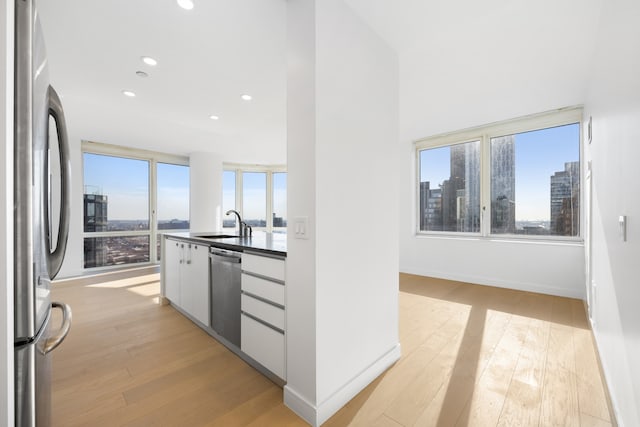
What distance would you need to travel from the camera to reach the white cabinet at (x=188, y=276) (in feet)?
8.32

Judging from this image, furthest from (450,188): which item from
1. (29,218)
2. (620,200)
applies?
(29,218)

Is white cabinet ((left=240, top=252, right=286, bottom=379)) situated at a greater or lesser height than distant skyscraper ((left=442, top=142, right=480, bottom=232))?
lesser

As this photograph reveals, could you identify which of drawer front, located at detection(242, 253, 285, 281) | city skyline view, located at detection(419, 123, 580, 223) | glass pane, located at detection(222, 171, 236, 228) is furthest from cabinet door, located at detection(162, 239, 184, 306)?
city skyline view, located at detection(419, 123, 580, 223)

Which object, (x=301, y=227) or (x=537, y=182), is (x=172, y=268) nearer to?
(x=301, y=227)

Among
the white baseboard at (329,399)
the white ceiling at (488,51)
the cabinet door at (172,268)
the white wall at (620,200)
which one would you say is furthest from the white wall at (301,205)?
the cabinet door at (172,268)

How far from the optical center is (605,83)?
5.98ft

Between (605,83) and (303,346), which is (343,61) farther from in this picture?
(605,83)

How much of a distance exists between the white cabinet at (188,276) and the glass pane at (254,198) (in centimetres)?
415

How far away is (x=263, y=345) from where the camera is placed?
1830 mm

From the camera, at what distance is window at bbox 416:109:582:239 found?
12.2ft

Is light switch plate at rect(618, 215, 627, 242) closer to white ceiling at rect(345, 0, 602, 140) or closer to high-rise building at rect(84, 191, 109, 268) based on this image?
white ceiling at rect(345, 0, 602, 140)

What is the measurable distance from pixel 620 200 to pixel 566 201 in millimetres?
3001

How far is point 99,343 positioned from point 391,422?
2.57 m

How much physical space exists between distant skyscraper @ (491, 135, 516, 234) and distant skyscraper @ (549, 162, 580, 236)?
46 centimetres
